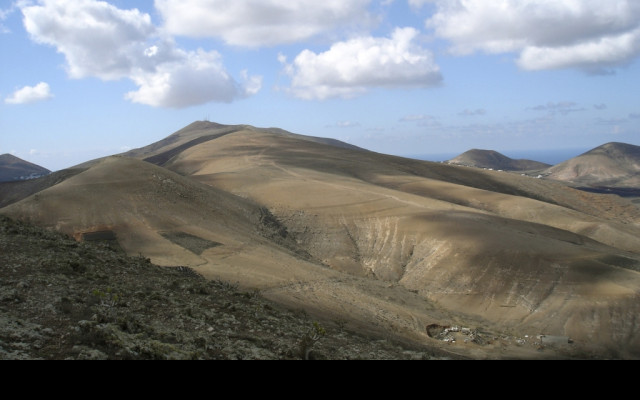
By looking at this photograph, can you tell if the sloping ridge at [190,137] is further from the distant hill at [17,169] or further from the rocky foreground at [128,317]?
the rocky foreground at [128,317]

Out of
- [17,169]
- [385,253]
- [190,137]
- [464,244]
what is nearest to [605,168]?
[190,137]

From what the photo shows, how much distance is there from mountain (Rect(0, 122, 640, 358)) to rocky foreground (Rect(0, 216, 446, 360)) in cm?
460

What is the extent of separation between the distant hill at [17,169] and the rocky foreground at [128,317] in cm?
13399

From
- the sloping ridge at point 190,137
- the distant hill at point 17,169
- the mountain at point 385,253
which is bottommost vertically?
the mountain at point 385,253

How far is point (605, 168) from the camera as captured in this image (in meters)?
180

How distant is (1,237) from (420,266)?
2921 cm

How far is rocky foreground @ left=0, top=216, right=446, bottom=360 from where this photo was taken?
8.60 metres

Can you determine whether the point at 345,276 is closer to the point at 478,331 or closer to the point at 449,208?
the point at 478,331

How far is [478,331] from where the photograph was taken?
25.9 m

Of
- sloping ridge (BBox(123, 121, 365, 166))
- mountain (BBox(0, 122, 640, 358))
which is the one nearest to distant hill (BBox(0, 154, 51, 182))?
sloping ridge (BBox(123, 121, 365, 166))

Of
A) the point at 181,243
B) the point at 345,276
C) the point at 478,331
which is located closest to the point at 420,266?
the point at 345,276

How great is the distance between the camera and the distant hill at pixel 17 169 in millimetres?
132900

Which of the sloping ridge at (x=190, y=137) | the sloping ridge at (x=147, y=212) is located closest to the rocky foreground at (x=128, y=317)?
the sloping ridge at (x=147, y=212)

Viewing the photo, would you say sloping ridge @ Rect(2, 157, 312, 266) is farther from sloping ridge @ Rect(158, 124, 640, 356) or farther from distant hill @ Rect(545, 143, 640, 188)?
distant hill @ Rect(545, 143, 640, 188)
